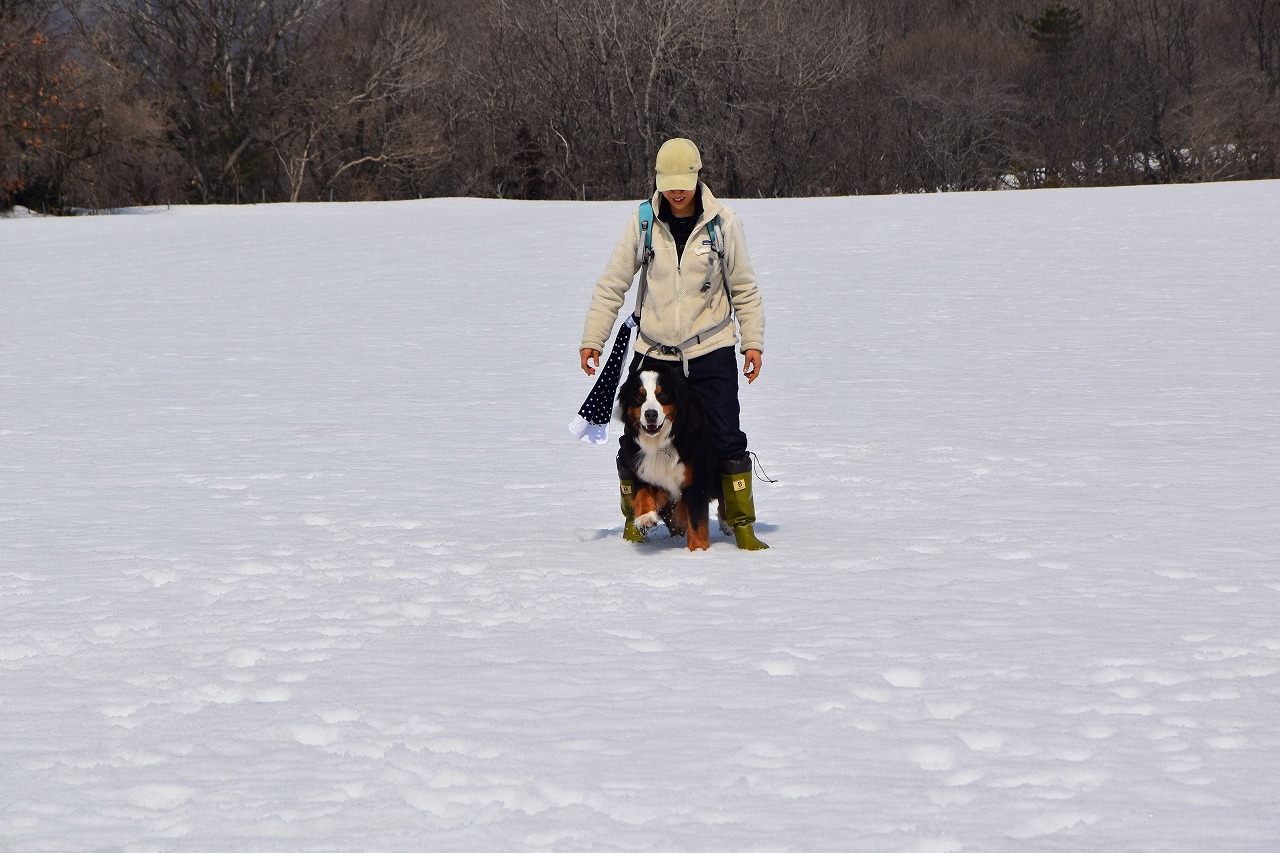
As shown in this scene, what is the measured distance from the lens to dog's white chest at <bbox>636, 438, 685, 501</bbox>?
565 centimetres

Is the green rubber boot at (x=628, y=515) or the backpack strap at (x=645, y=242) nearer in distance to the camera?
the backpack strap at (x=645, y=242)

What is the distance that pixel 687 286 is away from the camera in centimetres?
583

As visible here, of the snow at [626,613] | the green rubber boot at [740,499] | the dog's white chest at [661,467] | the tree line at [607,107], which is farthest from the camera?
the tree line at [607,107]

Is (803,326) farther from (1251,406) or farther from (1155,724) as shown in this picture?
(1155,724)

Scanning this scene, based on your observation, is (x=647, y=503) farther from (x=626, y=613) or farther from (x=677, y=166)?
(x=677, y=166)

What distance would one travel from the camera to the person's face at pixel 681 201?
18.6 feet

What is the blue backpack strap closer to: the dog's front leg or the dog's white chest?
the dog's white chest

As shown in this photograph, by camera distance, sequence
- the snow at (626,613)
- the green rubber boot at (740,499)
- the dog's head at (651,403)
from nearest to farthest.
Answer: the snow at (626,613), the dog's head at (651,403), the green rubber boot at (740,499)

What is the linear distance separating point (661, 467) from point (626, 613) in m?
0.81

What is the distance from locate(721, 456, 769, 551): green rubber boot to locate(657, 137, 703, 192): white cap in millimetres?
1165

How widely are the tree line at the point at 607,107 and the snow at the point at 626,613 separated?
1517 inches

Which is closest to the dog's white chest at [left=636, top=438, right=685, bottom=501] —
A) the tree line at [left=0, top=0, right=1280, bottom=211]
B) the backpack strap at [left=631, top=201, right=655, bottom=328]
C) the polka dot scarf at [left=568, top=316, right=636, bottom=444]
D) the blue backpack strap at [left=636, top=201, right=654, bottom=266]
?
the polka dot scarf at [left=568, top=316, right=636, bottom=444]

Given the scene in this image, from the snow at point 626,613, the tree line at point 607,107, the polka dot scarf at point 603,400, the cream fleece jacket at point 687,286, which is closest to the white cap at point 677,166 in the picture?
the cream fleece jacket at point 687,286

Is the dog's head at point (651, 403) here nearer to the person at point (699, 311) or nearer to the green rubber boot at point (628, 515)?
the person at point (699, 311)
